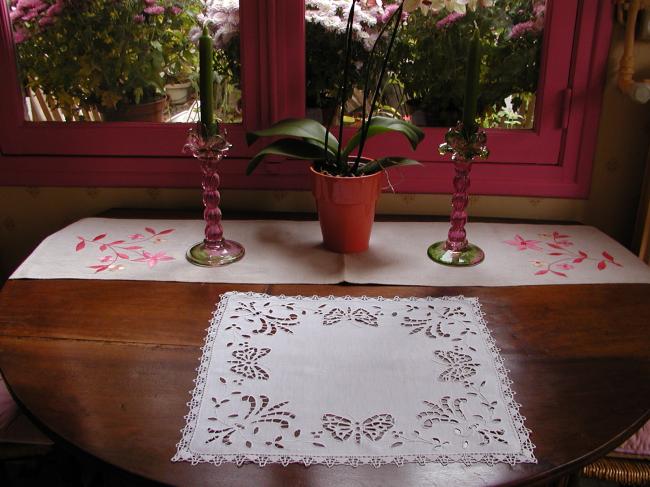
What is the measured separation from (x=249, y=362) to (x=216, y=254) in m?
0.39

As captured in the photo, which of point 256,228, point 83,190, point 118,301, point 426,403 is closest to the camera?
point 426,403

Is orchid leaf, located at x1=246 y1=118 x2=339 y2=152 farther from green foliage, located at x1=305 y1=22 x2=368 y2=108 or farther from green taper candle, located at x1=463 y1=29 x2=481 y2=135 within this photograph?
green taper candle, located at x1=463 y1=29 x2=481 y2=135

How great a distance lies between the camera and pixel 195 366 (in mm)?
960

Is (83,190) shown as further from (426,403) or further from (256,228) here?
(426,403)

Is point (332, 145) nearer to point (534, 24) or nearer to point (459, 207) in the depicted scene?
point (459, 207)

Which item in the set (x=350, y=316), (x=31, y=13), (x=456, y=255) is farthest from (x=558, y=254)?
(x=31, y=13)

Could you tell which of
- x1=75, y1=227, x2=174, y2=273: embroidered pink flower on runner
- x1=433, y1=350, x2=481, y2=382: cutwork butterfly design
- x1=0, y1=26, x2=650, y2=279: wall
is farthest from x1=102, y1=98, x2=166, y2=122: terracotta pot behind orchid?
x1=433, y1=350, x2=481, y2=382: cutwork butterfly design

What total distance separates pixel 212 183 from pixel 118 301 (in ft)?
0.98

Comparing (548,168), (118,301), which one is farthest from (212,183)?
(548,168)

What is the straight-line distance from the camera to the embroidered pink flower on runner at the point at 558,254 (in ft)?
4.20

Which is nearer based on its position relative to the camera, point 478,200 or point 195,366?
point 195,366

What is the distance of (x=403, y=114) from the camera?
5.00ft

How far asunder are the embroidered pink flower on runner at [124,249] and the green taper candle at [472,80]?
638mm

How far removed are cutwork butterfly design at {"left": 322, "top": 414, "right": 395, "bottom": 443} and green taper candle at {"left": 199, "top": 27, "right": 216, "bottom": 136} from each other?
623 millimetres
